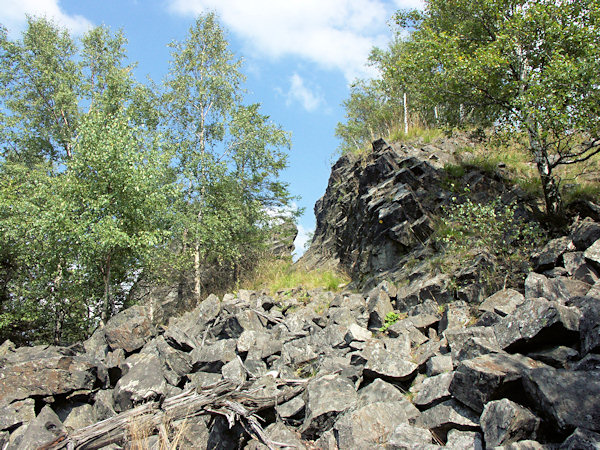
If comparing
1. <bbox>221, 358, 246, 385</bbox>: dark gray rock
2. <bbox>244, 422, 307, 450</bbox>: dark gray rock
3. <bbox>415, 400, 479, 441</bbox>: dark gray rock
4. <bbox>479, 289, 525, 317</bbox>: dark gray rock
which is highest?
<bbox>479, 289, 525, 317</bbox>: dark gray rock

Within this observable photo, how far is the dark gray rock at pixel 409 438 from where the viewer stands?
15.5ft

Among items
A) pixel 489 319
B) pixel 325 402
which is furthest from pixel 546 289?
pixel 325 402

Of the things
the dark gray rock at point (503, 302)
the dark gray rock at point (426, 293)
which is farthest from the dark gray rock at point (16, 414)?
the dark gray rock at point (503, 302)

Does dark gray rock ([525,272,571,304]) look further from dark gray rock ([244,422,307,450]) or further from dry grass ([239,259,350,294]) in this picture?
dry grass ([239,259,350,294])

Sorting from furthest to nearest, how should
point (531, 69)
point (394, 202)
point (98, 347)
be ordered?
1. point (394, 202)
2. point (98, 347)
3. point (531, 69)

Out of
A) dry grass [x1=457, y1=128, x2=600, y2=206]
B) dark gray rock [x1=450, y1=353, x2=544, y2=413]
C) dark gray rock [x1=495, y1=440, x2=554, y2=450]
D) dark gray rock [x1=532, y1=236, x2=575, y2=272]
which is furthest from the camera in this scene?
dry grass [x1=457, y1=128, x2=600, y2=206]

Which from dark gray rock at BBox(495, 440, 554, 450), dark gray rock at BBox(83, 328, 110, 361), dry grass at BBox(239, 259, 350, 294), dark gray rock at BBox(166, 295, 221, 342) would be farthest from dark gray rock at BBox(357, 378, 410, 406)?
dark gray rock at BBox(83, 328, 110, 361)

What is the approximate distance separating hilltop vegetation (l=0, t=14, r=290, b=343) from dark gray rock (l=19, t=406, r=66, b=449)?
748 cm

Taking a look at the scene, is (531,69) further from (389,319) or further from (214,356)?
(214,356)

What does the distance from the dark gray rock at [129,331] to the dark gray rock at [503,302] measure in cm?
912

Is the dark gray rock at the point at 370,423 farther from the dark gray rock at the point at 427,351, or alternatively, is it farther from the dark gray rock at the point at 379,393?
the dark gray rock at the point at 427,351

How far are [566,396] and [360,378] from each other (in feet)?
11.4

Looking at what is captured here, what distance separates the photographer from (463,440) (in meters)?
4.56

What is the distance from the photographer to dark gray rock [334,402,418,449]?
207 inches
